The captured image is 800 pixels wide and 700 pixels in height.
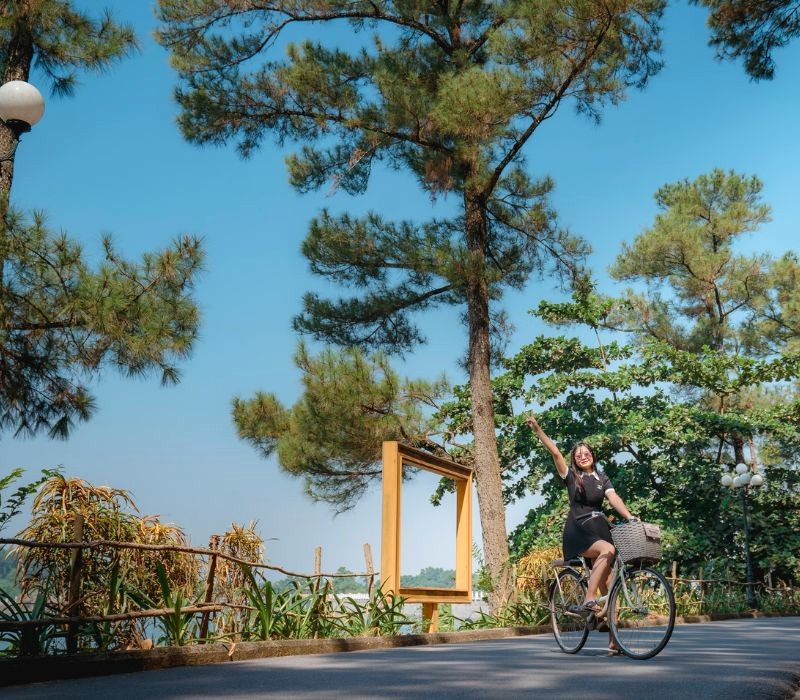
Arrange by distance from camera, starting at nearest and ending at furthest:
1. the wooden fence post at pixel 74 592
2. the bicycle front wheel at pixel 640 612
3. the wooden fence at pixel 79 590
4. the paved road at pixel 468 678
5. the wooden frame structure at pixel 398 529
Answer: the paved road at pixel 468 678, the wooden fence at pixel 79 590, the wooden fence post at pixel 74 592, the bicycle front wheel at pixel 640 612, the wooden frame structure at pixel 398 529

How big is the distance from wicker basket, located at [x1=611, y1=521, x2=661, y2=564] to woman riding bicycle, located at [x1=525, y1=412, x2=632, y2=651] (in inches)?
5.0

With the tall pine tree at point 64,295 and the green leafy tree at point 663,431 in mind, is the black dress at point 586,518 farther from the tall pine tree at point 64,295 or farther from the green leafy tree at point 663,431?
the green leafy tree at point 663,431

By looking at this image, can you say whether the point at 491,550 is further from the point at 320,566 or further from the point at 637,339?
the point at 637,339

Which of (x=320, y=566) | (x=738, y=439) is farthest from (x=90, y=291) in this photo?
(x=738, y=439)

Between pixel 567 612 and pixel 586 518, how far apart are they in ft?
2.55

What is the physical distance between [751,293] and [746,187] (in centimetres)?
374

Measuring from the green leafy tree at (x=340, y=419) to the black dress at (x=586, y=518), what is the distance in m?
11.3

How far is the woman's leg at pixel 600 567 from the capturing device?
6.73 metres

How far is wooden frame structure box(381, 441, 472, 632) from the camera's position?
10.4 metres

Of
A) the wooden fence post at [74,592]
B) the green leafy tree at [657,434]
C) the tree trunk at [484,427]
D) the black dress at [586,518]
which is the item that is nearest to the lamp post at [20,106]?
the wooden fence post at [74,592]

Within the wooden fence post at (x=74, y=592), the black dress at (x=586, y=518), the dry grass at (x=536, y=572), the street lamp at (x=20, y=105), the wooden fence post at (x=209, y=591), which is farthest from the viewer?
the dry grass at (x=536, y=572)

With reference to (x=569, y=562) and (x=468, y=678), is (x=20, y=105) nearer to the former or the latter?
(x=569, y=562)

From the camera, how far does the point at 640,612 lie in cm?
655

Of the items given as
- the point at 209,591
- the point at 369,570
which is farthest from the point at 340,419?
the point at 209,591
